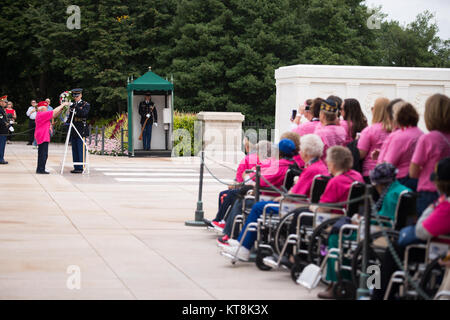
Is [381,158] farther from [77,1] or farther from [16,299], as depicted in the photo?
[77,1]

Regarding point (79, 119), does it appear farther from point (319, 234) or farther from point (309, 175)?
point (319, 234)

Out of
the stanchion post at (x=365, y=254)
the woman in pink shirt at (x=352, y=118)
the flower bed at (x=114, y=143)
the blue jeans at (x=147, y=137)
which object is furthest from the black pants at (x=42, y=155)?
the stanchion post at (x=365, y=254)

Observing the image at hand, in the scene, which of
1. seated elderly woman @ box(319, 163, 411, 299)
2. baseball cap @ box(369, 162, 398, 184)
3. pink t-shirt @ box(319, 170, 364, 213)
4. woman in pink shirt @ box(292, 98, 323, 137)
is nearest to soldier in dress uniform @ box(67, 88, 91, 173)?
woman in pink shirt @ box(292, 98, 323, 137)

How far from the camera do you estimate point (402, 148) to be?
7508mm

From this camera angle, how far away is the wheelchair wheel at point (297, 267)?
782 cm

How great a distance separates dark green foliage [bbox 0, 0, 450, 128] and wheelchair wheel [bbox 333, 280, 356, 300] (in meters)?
35.7

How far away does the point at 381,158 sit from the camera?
7844mm

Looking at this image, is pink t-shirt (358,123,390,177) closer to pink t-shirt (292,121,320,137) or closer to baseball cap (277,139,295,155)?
baseball cap (277,139,295,155)

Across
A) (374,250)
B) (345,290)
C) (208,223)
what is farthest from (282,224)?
(208,223)

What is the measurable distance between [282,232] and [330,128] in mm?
1679

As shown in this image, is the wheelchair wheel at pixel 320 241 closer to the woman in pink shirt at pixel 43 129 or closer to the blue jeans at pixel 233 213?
the blue jeans at pixel 233 213

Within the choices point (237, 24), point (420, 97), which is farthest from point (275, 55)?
point (420, 97)

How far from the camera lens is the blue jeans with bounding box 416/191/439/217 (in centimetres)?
678

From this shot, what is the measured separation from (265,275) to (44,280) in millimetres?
2285
